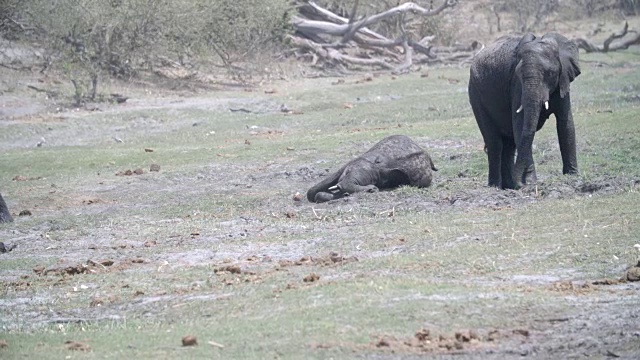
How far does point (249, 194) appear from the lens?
17156 mm

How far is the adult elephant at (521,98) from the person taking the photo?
14.6 m

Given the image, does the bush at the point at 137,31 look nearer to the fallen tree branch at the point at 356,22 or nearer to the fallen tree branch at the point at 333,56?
the fallen tree branch at the point at 333,56

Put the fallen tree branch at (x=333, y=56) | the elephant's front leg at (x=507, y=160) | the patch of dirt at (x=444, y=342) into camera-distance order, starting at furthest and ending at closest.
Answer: the fallen tree branch at (x=333, y=56)
the elephant's front leg at (x=507, y=160)
the patch of dirt at (x=444, y=342)

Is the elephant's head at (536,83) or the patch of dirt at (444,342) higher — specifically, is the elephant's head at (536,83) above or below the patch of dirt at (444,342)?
above

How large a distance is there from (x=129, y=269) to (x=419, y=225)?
317cm

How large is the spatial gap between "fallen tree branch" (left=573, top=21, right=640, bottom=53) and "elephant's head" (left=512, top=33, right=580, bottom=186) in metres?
23.2

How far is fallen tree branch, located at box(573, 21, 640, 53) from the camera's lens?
124 ft

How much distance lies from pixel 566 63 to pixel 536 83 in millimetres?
795

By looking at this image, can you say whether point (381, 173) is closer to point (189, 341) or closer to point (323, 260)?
point (323, 260)

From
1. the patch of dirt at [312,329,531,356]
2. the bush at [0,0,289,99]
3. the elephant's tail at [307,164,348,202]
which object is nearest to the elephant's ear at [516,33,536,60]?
the elephant's tail at [307,164,348,202]

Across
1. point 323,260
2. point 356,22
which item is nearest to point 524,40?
point 323,260

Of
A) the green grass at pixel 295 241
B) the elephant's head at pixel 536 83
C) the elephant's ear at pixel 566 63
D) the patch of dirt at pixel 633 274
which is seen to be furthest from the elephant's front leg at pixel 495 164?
the patch of dirt at pixel 633 274

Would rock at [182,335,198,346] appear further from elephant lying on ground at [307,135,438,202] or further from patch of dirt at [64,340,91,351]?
elephant lying on ground at [307,135,438,202]

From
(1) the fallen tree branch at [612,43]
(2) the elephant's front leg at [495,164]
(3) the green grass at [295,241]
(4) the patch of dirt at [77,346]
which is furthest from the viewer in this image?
(1) the fallen tree branch at [612,43]
